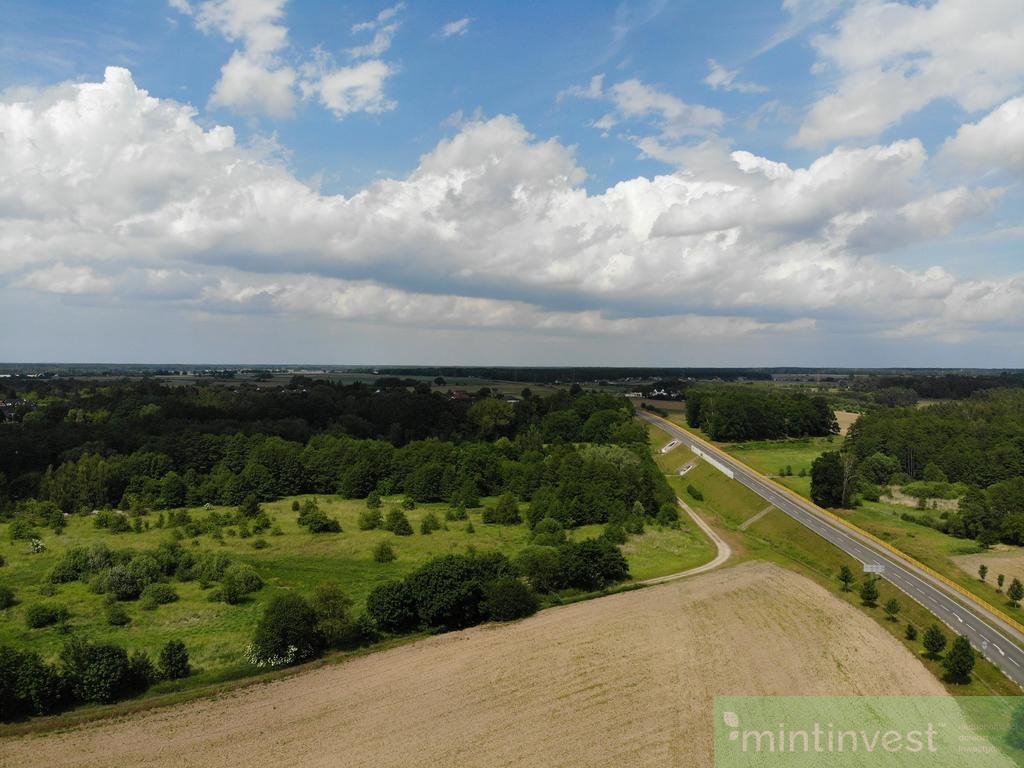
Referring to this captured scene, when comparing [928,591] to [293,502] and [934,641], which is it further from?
[293,502]

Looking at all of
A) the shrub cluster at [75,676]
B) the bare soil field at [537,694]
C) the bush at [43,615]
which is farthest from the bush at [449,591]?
the bush at [43,615]

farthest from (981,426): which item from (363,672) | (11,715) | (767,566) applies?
(11,715)

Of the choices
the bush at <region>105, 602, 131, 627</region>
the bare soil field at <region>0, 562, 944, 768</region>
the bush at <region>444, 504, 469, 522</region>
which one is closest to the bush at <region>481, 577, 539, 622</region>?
the bare soil field at <region>0, 562, 944, 768</region>

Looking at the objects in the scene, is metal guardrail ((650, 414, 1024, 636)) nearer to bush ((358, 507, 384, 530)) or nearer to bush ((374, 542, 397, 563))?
bush ((374, 542, 397, 563))

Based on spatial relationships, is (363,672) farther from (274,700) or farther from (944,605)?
(944,605)

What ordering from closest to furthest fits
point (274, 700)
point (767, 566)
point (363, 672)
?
1. point (274, 700)
2. point (363, 672)
3. point (767, 566)
